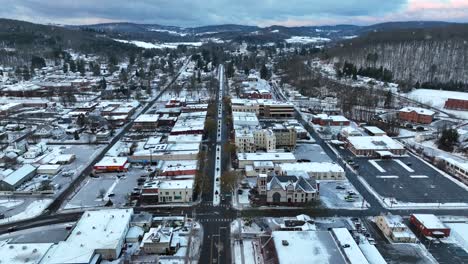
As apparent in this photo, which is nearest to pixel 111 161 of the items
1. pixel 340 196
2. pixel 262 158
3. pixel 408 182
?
pixel 262 158

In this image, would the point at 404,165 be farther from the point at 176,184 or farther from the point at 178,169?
the point at 176,184

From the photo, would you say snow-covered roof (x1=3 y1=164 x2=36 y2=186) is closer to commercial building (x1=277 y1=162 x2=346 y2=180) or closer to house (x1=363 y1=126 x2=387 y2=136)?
commercial building (x1=277 y1=162 x2=346 y2=180)

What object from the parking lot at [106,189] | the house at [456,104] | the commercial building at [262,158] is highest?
the house at [456,104]

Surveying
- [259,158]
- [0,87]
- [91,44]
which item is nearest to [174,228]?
[259,158]

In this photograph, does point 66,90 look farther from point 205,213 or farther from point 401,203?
point 401,203

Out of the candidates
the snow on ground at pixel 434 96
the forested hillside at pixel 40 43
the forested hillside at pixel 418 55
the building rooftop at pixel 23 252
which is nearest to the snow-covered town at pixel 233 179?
the building rooftop at pixel 23 252

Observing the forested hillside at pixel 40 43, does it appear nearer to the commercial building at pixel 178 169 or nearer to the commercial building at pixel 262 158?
the commercial building at pixel 178 169
